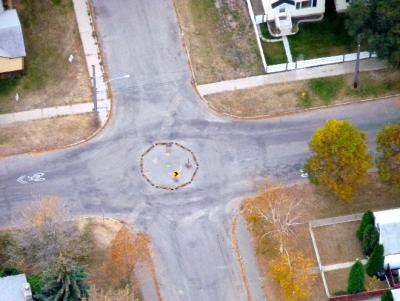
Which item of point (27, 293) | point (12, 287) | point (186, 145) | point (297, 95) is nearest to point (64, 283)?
point (27, 293)

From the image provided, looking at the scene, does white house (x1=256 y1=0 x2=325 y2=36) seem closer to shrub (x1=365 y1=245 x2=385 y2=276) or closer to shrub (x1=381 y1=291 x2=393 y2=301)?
shrub (x1=365 y1=245 x2=385 y2=276)

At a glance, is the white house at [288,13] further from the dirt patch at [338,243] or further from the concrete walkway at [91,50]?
the dirt patch at [338,243]

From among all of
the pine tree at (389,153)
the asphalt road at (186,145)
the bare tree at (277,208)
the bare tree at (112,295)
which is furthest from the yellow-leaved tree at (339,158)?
the bare tree at (112,295)

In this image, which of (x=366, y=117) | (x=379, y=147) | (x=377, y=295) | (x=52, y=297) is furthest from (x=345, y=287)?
(x=52, y=297)

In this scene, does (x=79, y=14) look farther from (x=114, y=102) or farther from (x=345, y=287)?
(x=345, y=287)

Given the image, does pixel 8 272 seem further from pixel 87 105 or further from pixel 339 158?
pixel 339 158
